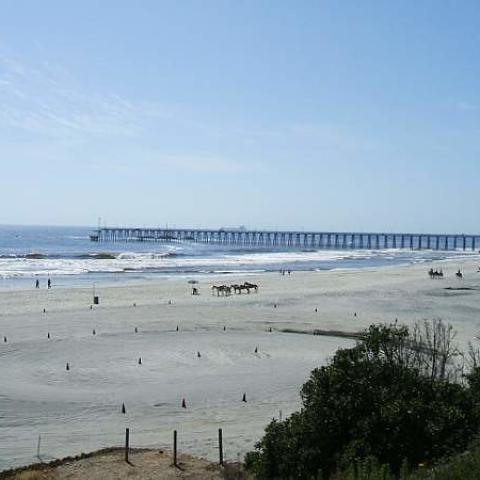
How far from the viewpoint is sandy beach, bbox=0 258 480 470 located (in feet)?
56.1

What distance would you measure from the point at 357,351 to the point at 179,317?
24084mm

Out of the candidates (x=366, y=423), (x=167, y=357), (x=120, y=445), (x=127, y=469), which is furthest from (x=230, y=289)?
(x=366, y=423)

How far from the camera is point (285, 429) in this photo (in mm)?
12117

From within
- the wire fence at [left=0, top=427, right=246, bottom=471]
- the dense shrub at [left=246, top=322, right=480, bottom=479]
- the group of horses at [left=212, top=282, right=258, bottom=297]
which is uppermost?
the dense shrub at [left=246, top=322, right=480, bottom=479]

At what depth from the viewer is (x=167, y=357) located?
2533cm

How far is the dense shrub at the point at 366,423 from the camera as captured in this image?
11.1m

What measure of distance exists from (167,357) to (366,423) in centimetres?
1507

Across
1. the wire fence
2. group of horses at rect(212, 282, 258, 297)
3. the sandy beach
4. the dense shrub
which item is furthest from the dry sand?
group of horses at rect(212, 282, 258, 297)

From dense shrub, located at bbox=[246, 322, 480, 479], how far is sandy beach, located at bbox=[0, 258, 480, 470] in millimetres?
3986

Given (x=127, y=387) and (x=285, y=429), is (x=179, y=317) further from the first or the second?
(x=285, y=429)

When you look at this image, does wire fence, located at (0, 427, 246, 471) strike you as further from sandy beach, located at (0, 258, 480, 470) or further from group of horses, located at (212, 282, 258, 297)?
group of horses, located at (212, 282, 258, 297)

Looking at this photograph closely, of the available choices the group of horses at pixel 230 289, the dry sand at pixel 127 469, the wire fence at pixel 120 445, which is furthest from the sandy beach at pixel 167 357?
the group of horses at pixel 230 289

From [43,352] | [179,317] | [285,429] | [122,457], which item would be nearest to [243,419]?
[122,457]

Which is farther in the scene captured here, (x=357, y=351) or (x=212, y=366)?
(x=212, y=366)
